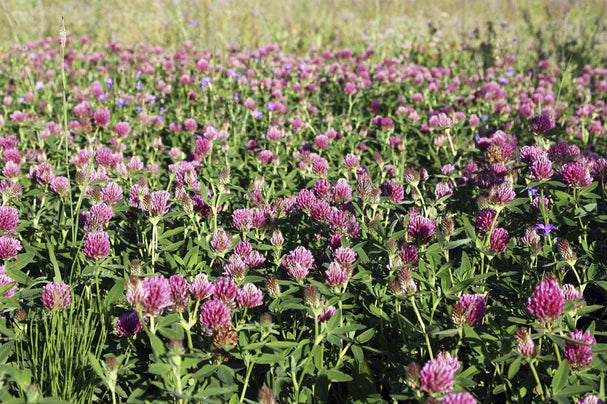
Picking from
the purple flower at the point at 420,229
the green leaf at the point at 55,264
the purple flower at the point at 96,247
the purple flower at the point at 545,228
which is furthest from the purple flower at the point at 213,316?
the purple flower at the point at 545,228

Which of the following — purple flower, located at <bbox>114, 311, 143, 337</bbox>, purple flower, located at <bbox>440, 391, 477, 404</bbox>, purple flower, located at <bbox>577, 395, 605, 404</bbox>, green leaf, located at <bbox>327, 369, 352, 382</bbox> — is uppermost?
purple flower, located at <bbox>440, 391, 477, 404</bbox>

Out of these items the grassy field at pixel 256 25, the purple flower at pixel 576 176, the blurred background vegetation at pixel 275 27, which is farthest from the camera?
the grassy field at pixel 256 25

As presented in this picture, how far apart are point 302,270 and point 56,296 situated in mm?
799

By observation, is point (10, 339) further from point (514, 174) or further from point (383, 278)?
Result: point (514, 174)

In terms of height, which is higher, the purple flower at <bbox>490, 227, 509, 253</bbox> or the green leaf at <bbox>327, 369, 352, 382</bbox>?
the purple flower at <bbox>490, 227, 509, 253</bbox>

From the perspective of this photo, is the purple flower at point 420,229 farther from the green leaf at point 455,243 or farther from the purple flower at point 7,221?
the purple flower at point 7,221

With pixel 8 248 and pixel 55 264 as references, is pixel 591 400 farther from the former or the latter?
pixel 8 248

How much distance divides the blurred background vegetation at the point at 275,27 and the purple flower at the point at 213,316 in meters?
5.06

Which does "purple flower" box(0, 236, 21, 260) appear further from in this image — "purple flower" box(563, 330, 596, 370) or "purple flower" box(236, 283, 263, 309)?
"purple flower" box(563, 330, 596, 370)

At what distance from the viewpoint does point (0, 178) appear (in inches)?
107

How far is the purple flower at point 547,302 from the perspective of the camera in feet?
5.06

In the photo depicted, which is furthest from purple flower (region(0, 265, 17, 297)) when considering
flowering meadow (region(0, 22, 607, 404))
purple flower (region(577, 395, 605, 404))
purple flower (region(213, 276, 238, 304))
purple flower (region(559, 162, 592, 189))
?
purple flower (region(559, 162, 592, 189))

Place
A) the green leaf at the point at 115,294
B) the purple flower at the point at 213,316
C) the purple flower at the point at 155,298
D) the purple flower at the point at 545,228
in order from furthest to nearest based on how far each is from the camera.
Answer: the purple flower at the point at 545,228 < the green leaf at the point at 115,294 < the purple flower at the point at 213,316 < the purple flower at the point at 155,298

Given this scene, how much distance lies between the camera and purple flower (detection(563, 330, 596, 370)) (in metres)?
1.58
